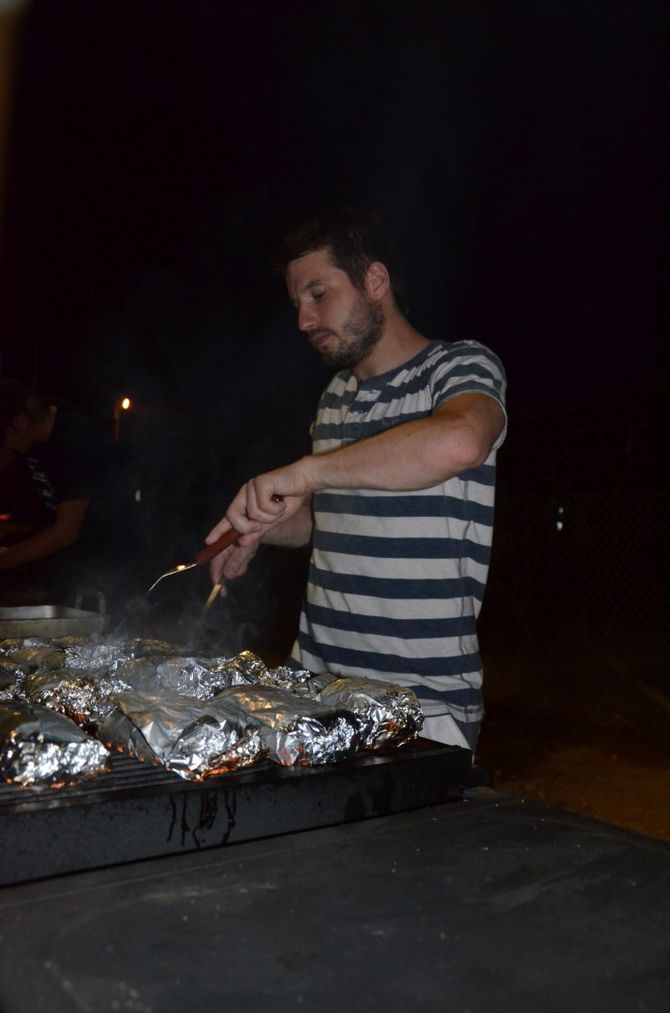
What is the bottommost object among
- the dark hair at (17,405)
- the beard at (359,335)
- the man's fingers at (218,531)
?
the man's fingers at (218,531)

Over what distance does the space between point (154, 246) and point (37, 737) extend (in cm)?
763

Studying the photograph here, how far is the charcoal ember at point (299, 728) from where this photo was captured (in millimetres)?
1102

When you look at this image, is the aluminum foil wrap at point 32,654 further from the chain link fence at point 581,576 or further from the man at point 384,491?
the chain link fence at point 581,576

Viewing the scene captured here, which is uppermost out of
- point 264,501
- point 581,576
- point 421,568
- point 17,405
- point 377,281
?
point 377,281

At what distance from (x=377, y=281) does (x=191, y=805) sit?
1566 millimetres

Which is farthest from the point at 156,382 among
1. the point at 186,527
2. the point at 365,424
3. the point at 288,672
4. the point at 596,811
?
the point at 288,672

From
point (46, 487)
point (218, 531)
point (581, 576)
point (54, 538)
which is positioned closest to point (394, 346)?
point (218, 531)

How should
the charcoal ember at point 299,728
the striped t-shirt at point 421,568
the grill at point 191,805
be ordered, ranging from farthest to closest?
the striped t-shirt at point 421,568 < the charcoal ember at point 299,728 < the grill at point 191,805

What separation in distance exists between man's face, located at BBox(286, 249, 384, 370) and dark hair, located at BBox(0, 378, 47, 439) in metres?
1.93

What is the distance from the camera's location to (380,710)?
1193mm

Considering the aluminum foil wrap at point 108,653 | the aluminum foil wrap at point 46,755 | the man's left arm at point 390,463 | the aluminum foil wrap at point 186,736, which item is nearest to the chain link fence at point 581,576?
the aluminum foil wrap at point 108,653

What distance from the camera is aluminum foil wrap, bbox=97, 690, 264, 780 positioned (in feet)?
3.40

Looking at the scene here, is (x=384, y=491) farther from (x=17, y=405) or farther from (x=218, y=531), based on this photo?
(x=17, y=405)

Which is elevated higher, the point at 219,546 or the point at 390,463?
the point at 390,463
